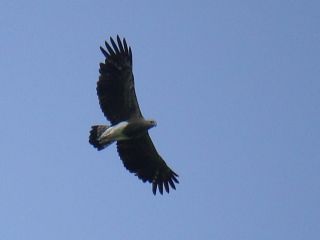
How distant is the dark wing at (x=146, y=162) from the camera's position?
74.2 feet

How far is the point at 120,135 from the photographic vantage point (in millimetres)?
21656

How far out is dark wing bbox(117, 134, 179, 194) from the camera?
2261cm

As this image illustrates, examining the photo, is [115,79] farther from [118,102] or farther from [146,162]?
[146,162]

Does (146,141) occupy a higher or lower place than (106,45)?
lower

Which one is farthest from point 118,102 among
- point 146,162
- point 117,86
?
point 146,162

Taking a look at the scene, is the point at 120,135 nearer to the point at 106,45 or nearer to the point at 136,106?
the point at 136,106

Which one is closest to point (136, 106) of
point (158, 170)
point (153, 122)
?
point (153, 122)

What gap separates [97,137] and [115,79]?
55.6 inches

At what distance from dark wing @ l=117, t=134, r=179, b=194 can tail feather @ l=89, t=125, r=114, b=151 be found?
986mm

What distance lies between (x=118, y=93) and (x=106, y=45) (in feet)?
3.79

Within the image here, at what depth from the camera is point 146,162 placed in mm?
22984

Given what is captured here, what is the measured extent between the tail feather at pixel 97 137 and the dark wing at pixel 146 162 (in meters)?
0.99

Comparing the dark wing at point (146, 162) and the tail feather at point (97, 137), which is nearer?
the tail feather at point (97, 137)

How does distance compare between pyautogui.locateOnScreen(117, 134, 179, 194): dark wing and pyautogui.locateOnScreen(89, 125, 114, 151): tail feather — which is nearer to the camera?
pyautogui.locateOnScreen(89, 125, 114, 151): tail feather
